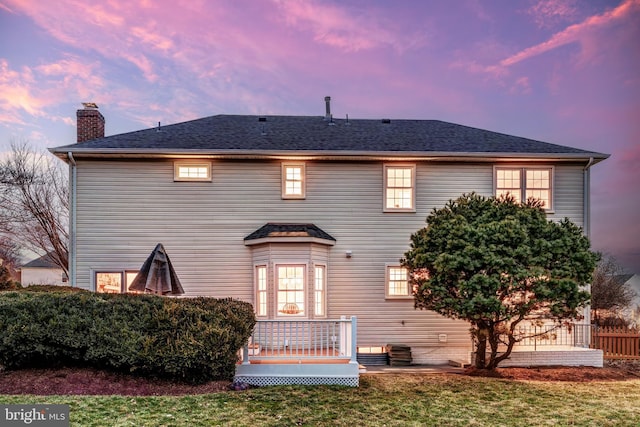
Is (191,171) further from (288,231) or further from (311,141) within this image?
(311,141)

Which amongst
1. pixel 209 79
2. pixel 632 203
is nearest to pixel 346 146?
pixel 209 79

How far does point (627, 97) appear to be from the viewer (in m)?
17.9

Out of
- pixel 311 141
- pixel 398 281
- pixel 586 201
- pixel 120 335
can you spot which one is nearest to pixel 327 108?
pixel 311 141

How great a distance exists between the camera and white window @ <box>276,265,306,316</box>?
1142cm

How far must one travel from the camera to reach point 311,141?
1312 centimetres

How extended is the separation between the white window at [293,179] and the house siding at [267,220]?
19 cm

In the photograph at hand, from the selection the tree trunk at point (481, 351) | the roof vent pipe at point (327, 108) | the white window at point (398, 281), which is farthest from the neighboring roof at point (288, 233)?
the roof vent pipe at point (327, 108)

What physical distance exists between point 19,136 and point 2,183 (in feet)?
8.81

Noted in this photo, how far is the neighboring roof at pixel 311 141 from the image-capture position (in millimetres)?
12164

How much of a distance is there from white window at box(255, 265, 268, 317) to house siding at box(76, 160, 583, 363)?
13.6 inches

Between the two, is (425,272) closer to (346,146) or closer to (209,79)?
(346,146)

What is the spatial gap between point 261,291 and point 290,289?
896 mm

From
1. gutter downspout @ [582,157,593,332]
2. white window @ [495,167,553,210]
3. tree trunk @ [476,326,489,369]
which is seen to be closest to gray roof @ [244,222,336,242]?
tree trunk @ [476,326,489,369]

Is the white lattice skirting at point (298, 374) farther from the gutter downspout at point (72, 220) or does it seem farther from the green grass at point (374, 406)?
the gutter downspout at point (72, 220)
